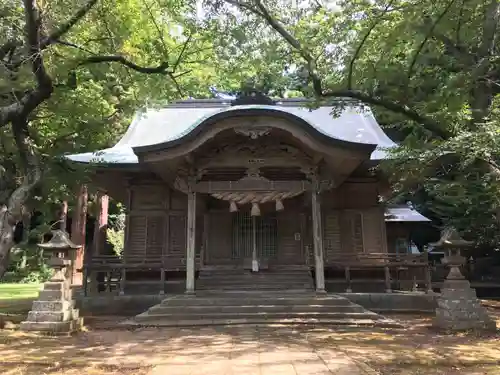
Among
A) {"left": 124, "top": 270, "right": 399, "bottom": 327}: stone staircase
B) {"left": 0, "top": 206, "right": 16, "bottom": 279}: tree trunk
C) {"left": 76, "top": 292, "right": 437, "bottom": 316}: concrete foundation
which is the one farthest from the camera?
{"left": 76, "top": 292, "right": 437, "bottom": 316}: concrete foundation

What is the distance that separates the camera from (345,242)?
13852 millimetres

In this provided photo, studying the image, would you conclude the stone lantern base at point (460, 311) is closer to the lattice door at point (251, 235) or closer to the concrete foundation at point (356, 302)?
the concrete foundation at point (356, 302)

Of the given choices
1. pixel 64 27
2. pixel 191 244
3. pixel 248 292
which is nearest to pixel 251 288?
pixel 248 292

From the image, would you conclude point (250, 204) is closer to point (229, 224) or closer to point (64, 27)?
point (229, 224)

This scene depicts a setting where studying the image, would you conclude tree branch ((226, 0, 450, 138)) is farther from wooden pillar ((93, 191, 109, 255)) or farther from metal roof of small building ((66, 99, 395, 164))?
wooden pillar ((93, 191, 109, 255))

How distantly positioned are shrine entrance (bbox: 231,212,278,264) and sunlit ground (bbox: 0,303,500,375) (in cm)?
467

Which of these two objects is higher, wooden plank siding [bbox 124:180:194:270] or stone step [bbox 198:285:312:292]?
wooden plank siding [bbox 124:180:194:270]

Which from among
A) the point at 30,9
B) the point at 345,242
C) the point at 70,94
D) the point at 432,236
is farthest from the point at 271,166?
the point at 432,236

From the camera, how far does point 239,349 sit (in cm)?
694

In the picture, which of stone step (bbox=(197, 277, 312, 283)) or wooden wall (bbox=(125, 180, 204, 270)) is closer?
stone step (bbox=(197, 277, 312, 283))

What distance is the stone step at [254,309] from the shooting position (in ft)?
33.3

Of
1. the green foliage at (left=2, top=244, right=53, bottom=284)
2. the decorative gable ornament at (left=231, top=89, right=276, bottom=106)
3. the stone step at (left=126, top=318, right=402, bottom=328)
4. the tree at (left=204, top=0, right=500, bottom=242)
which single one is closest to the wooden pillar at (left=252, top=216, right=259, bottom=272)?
the stone step at (left=126, top=318, right=402, bottom=328)

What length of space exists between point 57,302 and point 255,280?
19.1 feet

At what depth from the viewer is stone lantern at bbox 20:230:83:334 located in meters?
8.49
